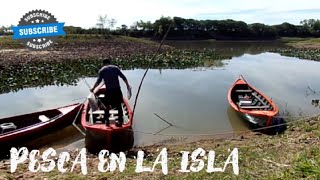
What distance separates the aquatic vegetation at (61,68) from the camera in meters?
18.4

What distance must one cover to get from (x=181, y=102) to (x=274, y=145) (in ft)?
23.8

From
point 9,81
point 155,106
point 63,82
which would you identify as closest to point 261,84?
point 155,106

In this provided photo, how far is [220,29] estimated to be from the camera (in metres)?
80.8

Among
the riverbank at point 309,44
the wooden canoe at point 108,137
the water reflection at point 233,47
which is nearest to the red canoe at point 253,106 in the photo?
the wooden canoe at point 108,137

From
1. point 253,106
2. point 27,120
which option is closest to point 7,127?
point 27,120

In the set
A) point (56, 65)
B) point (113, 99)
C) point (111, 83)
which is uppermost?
point (111, 83)

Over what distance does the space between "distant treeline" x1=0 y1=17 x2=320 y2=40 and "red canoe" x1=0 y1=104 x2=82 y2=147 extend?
5654cm

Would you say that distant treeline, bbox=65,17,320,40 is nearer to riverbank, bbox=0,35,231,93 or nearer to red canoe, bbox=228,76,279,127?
riverbank, bbox=0,35,231,93

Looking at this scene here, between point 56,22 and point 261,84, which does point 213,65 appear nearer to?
point 261,84

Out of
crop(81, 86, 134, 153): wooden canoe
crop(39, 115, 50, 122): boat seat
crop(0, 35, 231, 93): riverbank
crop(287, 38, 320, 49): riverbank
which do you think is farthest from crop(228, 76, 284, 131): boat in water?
crop(287, 38, 320, 49): riverbank

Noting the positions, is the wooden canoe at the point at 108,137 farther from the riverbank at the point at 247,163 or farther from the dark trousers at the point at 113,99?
the riverbank at the point at 247,163

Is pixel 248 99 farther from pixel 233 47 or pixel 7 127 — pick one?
pixel 233 47

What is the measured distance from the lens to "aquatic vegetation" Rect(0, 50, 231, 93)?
60.4 ft

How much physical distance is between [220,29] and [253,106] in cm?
7114
